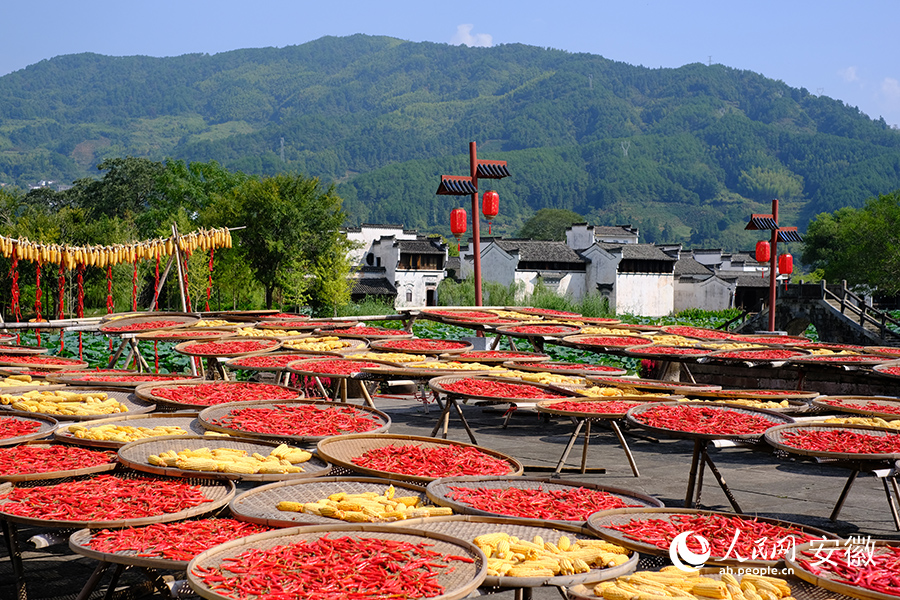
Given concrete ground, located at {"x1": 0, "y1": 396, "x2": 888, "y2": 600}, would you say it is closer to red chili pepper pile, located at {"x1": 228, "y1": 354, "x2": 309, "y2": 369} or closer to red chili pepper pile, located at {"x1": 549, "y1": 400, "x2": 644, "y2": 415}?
red chili pepper pile, located at {"x1": 549, "y1": 400, "x2": 644, "y2": 415}

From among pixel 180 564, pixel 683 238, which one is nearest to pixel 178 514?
pixel 180 564

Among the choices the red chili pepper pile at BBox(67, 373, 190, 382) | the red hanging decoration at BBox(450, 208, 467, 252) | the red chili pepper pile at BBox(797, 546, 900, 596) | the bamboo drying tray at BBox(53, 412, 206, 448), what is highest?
the red hanging decoration at BBox(450, 208, 467, 252)

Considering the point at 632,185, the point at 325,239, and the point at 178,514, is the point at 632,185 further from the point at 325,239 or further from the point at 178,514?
the point at 178,514

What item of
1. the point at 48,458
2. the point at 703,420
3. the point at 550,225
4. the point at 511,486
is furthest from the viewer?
the point at 550,225

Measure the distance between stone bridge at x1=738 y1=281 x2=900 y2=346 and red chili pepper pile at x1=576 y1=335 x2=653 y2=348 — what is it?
58.7ft

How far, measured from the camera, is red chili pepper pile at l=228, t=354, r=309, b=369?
326 inches

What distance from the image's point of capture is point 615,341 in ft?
37.7

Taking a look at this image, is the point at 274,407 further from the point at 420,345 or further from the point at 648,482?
the point at 420,345

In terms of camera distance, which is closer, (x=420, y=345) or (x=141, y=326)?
(x=420, y=345)

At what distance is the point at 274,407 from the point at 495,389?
214 centimetres

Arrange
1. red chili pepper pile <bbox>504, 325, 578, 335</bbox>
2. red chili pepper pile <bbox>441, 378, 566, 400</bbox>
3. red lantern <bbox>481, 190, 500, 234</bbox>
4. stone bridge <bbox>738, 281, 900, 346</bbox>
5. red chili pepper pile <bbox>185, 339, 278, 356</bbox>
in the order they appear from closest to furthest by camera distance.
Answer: red chili pepper pile <bbox>441, 378, 566, 400</bbox>, red chili pepper pile <bbox>185, 339, 278, 356</bbox>, red chili pepper pile <bbox>504, 325, 578, 335</bbox>, red lantern <bbox>481, 190, 500, 234</bbox>, stone bridge <bbox>738, 281, 900, 346</bbox>

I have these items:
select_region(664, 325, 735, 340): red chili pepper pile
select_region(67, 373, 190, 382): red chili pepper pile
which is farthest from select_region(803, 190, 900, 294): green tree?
select_region(67, 373, 190, 382): red chili pepper pile

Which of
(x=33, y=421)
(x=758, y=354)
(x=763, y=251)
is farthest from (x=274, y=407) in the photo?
A: (x=763, y=251)

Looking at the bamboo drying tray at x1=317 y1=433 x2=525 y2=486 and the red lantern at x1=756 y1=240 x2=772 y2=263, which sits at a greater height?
the red lantern at x1=756 y1=240 x2=772 y2=263
